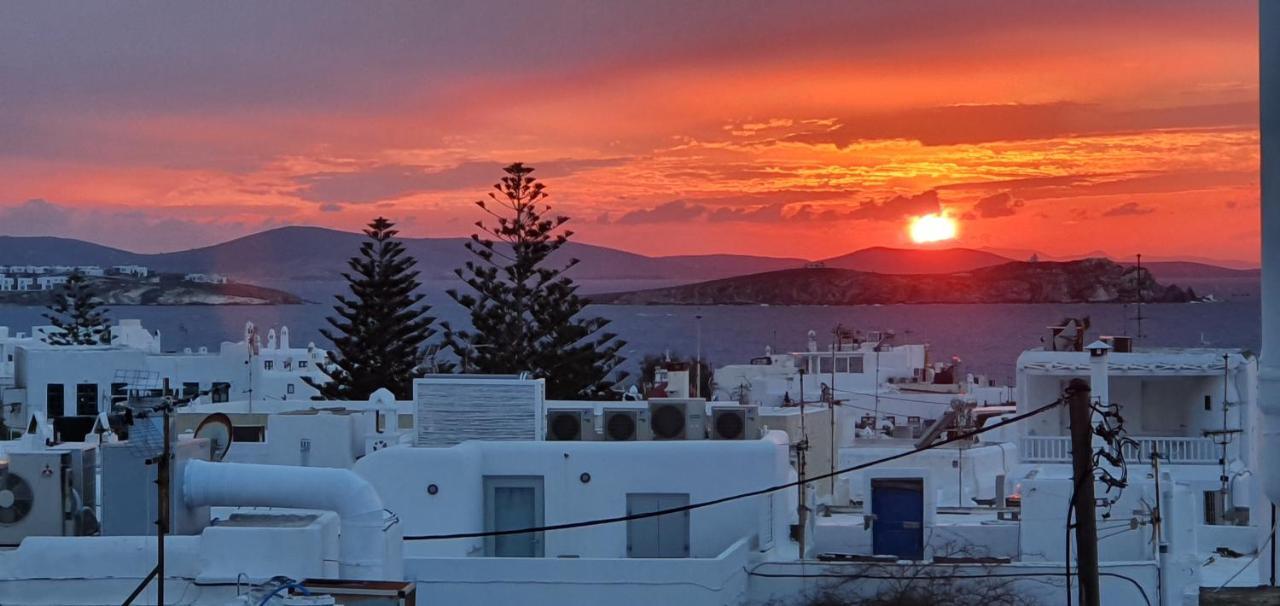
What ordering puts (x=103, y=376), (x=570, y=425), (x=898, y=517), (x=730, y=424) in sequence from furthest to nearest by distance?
(x=103, y=376) < (x=570, y=425) < (x=730, y=424) < (x=898, y=517)

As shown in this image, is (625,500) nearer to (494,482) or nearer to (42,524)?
(494,482)

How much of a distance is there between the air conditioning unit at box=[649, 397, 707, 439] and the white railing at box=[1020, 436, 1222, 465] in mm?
6717

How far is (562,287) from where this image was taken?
3978 cm

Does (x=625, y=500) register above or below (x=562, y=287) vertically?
below

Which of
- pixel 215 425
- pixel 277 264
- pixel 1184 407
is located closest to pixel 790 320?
pixel 277 264

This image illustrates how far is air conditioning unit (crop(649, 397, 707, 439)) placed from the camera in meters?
18.6

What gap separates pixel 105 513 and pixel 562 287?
27.1 metres

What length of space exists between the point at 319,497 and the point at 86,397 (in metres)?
27.0

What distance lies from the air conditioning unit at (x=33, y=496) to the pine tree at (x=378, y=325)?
92.6 ft

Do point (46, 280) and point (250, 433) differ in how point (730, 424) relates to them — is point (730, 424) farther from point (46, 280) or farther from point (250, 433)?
point (46, 280)

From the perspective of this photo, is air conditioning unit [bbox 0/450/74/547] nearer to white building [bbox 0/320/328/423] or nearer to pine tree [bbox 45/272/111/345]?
white building [bbox 0/320/328/423]

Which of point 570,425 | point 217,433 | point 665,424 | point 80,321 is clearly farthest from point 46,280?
point 217,433

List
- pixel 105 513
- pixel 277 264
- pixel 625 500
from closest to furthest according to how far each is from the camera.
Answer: pixel 105 513 < pixel 625 500 < pixel 277 264

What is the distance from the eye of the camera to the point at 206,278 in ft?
575
